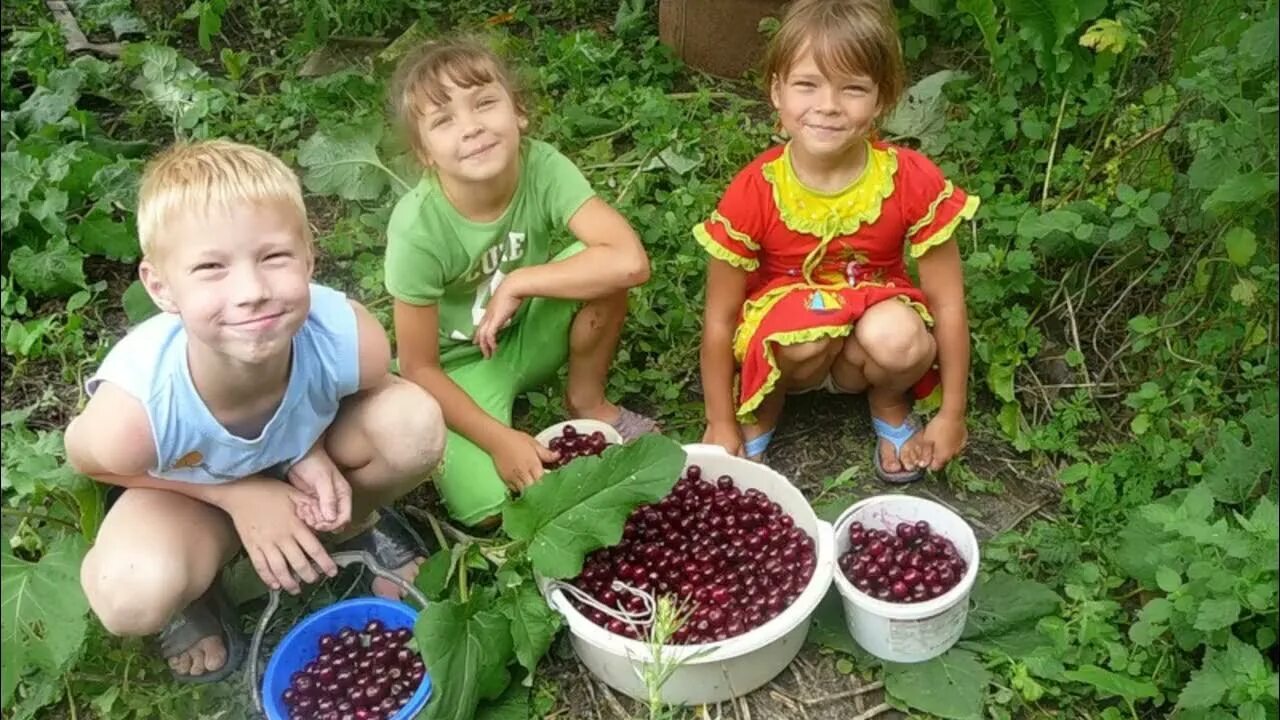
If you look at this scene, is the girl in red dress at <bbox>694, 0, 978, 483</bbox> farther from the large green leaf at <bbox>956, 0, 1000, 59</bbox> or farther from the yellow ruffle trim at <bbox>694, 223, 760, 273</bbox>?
the large green leaf at <bbox>956, 0, 1000, 59</bbox>

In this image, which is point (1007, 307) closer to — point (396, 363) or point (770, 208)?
point (770, 208)

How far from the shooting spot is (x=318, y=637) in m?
2.51

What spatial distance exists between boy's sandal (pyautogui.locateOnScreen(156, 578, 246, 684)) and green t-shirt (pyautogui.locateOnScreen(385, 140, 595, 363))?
754mm

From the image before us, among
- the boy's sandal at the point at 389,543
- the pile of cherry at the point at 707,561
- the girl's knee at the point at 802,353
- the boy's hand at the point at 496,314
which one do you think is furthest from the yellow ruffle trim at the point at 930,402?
the boy's sandal at the point at 389,543

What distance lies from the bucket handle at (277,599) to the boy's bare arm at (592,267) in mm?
654

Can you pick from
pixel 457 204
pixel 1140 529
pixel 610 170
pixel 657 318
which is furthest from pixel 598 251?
pixel 1140 529

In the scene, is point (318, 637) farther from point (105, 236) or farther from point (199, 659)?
point (105, 236)

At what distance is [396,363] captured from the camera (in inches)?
119

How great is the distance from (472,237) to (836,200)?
2.66 ft

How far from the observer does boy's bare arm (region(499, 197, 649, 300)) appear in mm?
2758

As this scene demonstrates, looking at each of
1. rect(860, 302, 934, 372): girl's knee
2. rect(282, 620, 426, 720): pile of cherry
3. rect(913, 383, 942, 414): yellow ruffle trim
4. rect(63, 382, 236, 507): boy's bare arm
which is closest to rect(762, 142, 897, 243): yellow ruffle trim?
rect(860, 302, 934, 372): girl's knee

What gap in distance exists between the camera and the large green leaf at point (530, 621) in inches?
97.1

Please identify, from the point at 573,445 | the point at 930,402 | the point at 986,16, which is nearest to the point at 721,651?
the point at 573,445

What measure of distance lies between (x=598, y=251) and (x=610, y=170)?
106cm
